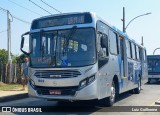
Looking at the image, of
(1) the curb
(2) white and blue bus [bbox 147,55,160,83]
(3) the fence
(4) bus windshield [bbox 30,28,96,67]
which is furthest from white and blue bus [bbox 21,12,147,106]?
(2) white and blue bus [bbox 147,55,160,83]

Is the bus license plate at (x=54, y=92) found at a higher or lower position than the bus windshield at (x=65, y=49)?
lower

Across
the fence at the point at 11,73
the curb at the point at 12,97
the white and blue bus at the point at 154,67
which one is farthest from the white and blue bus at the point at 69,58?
the white and blue bus at the point at 154,67

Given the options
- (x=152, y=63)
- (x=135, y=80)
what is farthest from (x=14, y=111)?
(x=152, y=63)

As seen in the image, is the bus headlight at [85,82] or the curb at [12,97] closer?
the bus headlight at [85,82]

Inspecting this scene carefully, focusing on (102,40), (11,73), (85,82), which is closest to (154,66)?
(11,73)

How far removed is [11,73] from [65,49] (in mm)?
15260

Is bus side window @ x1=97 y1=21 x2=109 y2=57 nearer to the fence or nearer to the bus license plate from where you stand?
the bus license plate

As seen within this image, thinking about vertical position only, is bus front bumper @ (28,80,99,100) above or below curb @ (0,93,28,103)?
above

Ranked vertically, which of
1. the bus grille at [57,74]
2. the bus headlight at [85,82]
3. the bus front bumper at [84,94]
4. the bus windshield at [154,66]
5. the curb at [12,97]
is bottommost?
the curb at [12,97]

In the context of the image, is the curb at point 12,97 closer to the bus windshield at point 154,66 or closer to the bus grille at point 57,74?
the bus grille at point 57,74

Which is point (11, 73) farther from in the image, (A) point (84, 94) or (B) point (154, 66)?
(A) point (84, 94)

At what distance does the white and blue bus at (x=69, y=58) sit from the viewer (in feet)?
34.9

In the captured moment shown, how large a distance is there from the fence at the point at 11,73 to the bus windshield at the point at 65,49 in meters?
14.2

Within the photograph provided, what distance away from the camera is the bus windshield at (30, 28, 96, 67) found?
10.8 metres
